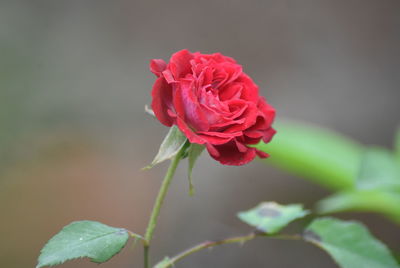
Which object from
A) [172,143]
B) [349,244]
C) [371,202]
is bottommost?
[371,202]

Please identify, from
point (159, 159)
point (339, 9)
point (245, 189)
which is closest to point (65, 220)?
point (245, 189)

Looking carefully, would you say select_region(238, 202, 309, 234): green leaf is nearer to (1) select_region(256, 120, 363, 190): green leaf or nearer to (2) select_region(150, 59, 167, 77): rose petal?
(2) select_region(150, 59, 167, 77): rose petal

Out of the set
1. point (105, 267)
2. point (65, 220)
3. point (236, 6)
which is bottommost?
point (105, 267)

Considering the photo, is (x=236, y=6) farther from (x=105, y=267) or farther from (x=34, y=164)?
(x=105, y=267)

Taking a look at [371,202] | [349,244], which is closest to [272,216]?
[349,244]

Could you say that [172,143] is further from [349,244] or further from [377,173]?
[377,173]

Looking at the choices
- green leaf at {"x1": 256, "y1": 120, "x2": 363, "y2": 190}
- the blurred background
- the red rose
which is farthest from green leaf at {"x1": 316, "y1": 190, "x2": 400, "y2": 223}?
the red rose

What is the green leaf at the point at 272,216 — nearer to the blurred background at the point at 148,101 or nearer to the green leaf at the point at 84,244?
the green leaf at the point at 84,244
